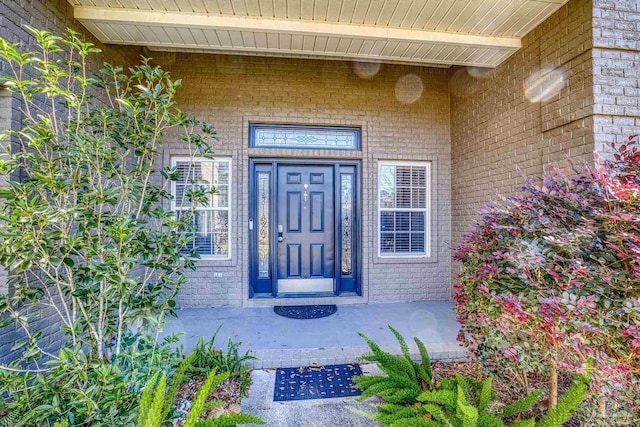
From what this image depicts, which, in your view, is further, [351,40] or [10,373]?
[351,40]

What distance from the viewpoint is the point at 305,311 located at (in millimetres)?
4156

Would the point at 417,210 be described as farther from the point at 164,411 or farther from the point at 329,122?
the point at 164,411

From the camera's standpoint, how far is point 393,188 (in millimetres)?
4746

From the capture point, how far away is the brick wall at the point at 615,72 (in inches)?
103

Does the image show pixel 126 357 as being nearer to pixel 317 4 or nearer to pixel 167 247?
pixel 167 247

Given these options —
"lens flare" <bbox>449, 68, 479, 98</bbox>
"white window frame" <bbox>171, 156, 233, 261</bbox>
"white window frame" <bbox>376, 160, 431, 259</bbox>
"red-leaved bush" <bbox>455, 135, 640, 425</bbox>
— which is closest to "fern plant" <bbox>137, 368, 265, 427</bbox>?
"red-leaved bush" <bbox>455, 135, 640, 425</bbox>

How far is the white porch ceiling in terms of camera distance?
2.87 meters

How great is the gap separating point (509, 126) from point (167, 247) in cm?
378

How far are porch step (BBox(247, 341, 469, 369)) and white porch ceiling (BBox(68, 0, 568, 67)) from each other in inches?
122

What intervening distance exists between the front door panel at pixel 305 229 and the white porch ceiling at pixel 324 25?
66.6 inches

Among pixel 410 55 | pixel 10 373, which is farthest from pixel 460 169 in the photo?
pixel 10 373

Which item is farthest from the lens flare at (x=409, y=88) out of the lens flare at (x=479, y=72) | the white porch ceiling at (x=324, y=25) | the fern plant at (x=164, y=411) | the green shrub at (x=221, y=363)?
the fern plant at (x=164, y=411)

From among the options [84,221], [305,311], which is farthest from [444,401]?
[305,311]

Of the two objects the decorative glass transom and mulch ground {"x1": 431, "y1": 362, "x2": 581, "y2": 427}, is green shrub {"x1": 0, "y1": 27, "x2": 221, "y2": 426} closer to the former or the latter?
mulch ground {"x1": 431, "y1": 362, "x2": 581, "y2": 427}
